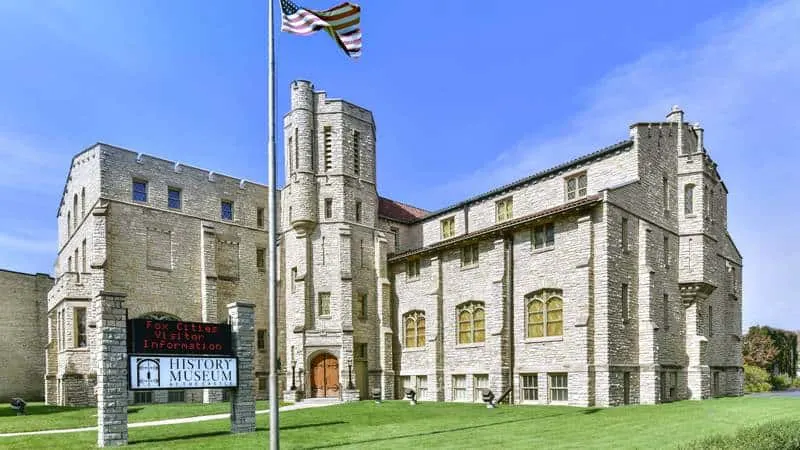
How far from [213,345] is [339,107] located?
22.8 meters

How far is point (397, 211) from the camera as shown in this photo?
45.4 meters

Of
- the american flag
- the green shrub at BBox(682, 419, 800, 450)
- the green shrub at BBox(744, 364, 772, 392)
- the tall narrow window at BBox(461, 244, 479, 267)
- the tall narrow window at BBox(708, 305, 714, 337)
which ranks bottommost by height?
the green shrub at BBox(744, 364, 772, 392)

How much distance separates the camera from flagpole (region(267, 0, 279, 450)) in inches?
514

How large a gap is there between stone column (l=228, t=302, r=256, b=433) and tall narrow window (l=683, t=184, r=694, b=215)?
961 inches

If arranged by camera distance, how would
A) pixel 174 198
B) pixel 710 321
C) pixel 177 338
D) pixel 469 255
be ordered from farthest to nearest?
pixel 174 198 < pixel 710 321 < pixel 469 255 < pixel 177 338

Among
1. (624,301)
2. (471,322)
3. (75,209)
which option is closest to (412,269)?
(471,322)

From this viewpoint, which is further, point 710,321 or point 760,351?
point 760,351

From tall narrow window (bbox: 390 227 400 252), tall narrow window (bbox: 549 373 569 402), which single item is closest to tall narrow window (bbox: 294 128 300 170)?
tall narrow window (bbox: 390 227 400 252)

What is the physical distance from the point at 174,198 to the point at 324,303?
1169 cm

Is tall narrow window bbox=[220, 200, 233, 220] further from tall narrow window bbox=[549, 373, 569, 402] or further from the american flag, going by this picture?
the american flag

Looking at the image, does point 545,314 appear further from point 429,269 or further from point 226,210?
point 226,210

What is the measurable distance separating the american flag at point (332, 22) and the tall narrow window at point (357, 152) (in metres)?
23.8

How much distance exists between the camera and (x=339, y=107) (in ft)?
128

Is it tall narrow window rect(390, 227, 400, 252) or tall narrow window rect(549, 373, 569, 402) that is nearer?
tall narrow window rect(549, 373, 569, 402)
